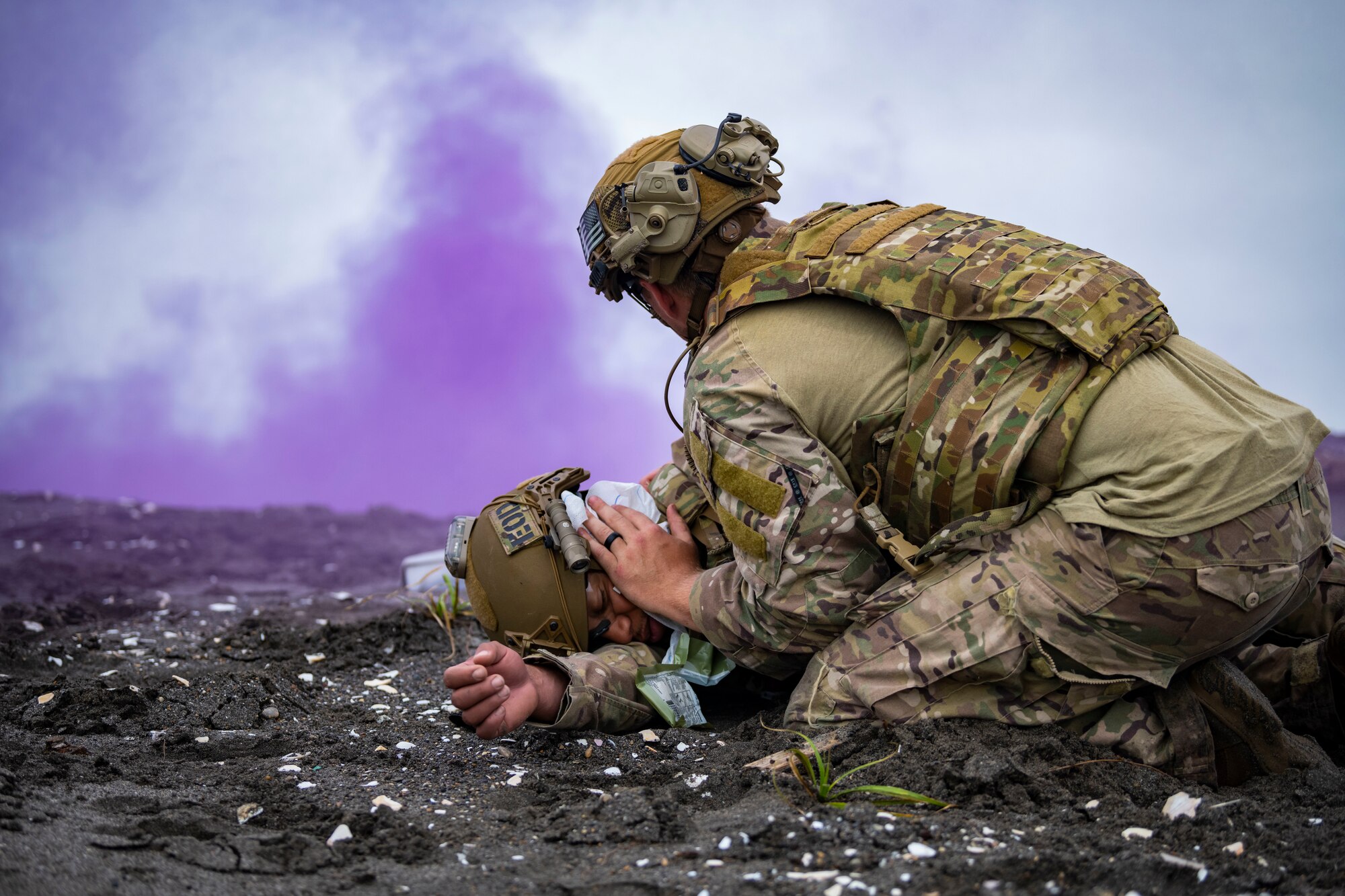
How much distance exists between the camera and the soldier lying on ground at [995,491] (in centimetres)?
282

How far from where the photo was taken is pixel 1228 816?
8.48 ft

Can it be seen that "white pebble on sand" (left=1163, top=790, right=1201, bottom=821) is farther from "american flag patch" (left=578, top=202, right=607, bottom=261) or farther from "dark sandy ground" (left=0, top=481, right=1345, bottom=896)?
"american flag patch" (left=578, top=202, right=607, bottom=261)

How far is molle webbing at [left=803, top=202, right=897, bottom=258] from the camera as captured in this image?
3195 millimetres

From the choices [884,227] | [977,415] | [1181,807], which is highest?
[884,227]

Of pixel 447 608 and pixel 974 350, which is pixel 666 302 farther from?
pixel 447 608

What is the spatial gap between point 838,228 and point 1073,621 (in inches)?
52.0

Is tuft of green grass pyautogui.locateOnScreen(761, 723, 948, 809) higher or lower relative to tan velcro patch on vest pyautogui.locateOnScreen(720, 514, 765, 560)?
lower

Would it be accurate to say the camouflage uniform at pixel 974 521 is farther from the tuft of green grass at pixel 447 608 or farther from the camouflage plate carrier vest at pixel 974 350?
the tuft of green grass at pixel 447 608

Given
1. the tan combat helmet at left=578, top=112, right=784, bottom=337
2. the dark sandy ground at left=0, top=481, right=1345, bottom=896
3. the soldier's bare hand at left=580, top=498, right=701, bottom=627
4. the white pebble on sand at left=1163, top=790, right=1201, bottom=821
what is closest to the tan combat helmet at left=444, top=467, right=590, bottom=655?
the soldier's bare hand at left=580, top=498, right=701, bottom=627

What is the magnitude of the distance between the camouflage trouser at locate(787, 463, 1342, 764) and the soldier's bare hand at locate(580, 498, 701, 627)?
2.12 feet

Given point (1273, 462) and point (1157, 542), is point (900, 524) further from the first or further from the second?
point (1273, 462)

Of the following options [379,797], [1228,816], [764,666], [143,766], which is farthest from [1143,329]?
[143,766]

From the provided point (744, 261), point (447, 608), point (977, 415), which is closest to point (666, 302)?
point (744, 261)

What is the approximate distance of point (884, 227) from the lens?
3.19m
